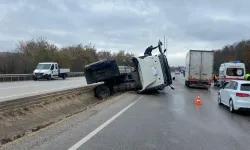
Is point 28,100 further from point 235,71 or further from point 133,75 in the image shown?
point 235,71

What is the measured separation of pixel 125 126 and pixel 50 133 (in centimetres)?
225

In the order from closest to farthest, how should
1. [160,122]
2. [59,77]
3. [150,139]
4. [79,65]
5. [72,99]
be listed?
[150,139] → [160,122] → [72,99] → [59,77] → [79,65]

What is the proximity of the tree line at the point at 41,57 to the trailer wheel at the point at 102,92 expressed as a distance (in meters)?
2.79

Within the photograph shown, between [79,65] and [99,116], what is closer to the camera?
[99,116]

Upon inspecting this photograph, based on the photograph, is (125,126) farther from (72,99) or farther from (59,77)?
(59,77)

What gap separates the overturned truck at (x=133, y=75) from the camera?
20.9 meters

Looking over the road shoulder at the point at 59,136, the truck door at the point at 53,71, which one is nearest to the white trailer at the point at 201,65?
the truck door at the point at 53,71

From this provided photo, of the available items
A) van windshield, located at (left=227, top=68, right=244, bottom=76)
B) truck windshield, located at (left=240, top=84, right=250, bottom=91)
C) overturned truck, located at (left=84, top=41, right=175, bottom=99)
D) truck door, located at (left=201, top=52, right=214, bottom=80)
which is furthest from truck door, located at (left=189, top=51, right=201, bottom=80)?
truck windshield, located at (left=240, top=84, right=250, bottom=91)

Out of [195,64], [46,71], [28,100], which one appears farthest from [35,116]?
[46,71]

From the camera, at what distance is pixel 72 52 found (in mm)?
84562

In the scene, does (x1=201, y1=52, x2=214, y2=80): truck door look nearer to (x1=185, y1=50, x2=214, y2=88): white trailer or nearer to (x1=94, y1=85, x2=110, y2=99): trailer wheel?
(x1=185, y1=50, x2=214, y2=88): white trailer

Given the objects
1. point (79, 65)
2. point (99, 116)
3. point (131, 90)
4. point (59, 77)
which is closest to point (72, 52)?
point (79, 65)

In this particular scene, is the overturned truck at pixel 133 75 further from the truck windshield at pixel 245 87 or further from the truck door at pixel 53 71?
the truck door at pixel 53 71

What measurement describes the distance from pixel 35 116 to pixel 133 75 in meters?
10.4
